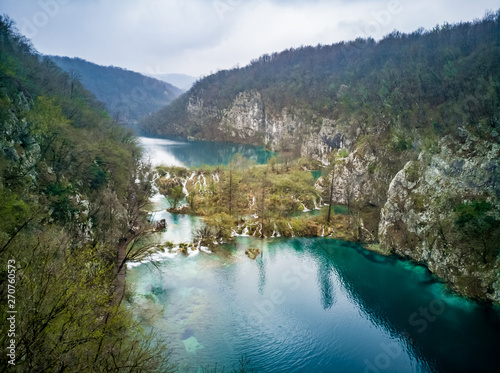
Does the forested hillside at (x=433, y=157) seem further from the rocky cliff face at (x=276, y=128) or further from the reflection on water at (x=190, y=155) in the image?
the reflection on water at (x=190, y=155)

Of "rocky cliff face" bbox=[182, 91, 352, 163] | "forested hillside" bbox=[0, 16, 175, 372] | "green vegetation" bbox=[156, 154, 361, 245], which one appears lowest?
"green vegetation" bbox=[156, 154, 361, 245]

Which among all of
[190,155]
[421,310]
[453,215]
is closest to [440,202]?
[453,215]

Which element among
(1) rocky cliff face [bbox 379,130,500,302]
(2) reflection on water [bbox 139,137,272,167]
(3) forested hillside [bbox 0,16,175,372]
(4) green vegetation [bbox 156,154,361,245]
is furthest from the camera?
(2) reflection on water [bbox 139,137,272,167]

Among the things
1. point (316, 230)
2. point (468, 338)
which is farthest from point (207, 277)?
point (468, 338)

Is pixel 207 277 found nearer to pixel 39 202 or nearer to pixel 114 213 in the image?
pixel 114 213

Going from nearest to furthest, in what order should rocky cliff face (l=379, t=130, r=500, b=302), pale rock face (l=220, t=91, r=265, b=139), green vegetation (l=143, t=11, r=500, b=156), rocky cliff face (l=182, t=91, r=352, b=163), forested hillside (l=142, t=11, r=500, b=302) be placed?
rocky cliff face (l=379, t=130, r=500, b=302), forested hillside (l=142, t=11, r=500, b=302), green vegetation (l=143, t=11, r=500, b=156), rocky cliff face (l=182, t=91, r=352, b=163), pale rock face (l=220, t=91, r=265, b=139)

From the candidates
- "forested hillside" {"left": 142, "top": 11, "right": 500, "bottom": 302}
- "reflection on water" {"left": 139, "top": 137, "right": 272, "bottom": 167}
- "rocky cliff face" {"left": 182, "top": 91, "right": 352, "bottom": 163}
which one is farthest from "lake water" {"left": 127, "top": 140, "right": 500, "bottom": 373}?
"reflection on water" {"left": 139, "top": 137, "right": 272, "bottom": 167}

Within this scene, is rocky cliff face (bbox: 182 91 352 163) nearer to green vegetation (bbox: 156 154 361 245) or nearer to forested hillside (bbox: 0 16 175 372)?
green vegetation (bbox: 156 154 361 245)
